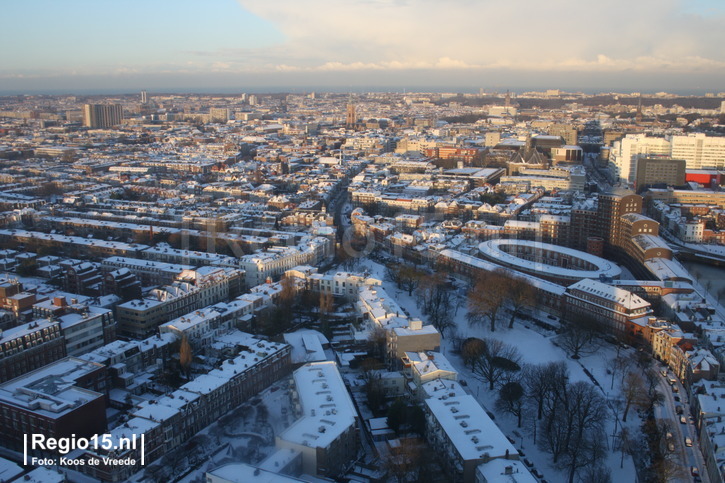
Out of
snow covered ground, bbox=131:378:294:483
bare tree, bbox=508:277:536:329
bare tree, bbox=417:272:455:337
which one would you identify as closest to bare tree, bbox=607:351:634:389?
bare tree, bbox=508:277:536:329

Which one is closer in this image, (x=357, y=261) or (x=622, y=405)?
(x=622, y=405)

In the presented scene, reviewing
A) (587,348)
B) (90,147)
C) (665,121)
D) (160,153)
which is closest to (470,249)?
(587,348)

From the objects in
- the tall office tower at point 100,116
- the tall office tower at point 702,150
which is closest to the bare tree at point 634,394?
the tall office tower at point 702,150

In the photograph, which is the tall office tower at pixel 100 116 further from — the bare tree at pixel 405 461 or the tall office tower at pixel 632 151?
the bare tree at pixel 405 461

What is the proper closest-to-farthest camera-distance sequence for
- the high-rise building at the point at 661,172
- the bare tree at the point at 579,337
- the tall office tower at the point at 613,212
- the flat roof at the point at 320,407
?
1. the flat roof at the point at 320,407
2. the bare tree at the point at 579,337
3. the tall office tower at the point at 613,212
4. the high-rise building at the point at 661,172

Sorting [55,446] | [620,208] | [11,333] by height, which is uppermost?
[620,208]

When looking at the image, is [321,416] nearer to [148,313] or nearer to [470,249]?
[148,313]
